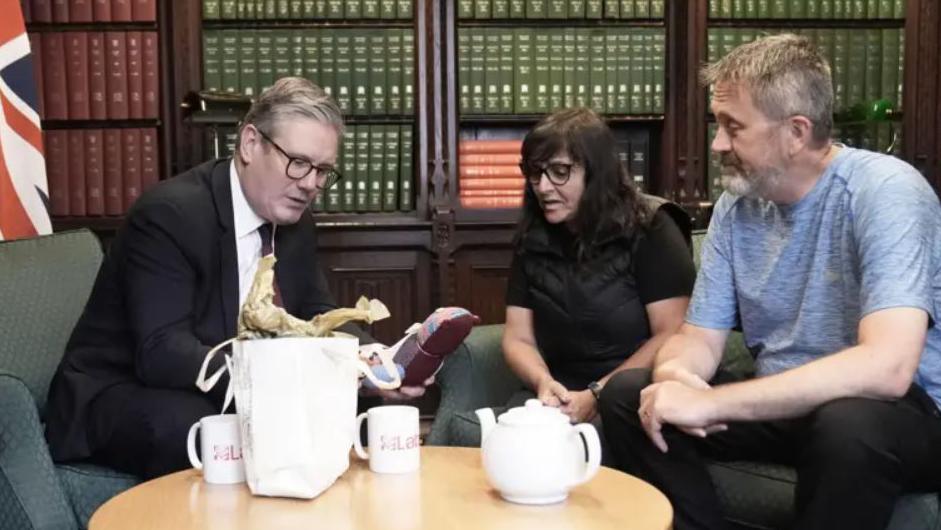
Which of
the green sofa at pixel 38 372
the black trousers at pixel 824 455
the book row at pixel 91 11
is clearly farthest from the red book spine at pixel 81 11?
the black trousers at pixel 824 455

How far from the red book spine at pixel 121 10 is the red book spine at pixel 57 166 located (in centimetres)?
43

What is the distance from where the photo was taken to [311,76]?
12.5 feet

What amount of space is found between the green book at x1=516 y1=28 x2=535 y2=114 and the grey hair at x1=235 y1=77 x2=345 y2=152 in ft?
5.95

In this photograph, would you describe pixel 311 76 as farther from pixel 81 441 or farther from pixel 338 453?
pixel 338 453

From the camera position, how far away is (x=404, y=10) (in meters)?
3.78

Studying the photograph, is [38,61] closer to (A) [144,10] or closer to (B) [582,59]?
(A) [144,10]

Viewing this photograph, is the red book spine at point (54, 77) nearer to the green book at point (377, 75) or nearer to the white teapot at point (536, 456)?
the green book at point (377, 75)

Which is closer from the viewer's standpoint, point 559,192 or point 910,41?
point 559,192

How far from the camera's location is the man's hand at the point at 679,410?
1701mm

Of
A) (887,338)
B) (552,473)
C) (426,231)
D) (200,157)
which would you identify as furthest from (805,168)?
(200,157)

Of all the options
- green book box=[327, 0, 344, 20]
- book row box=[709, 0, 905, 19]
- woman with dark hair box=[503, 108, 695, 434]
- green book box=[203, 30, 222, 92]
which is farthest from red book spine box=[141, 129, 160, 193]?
book row box=[709, 0, 905, 19]

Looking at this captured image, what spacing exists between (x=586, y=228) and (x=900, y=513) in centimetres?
86

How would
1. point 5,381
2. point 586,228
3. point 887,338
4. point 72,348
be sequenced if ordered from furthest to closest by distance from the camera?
point 586,228 < point 72,348 < point 5,381 < point 887,338

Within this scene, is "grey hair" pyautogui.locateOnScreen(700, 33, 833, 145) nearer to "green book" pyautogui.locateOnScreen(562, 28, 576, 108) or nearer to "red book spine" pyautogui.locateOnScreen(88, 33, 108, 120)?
"green book" pyautogui.locateOnScreen(562, 28, 576, 108)
